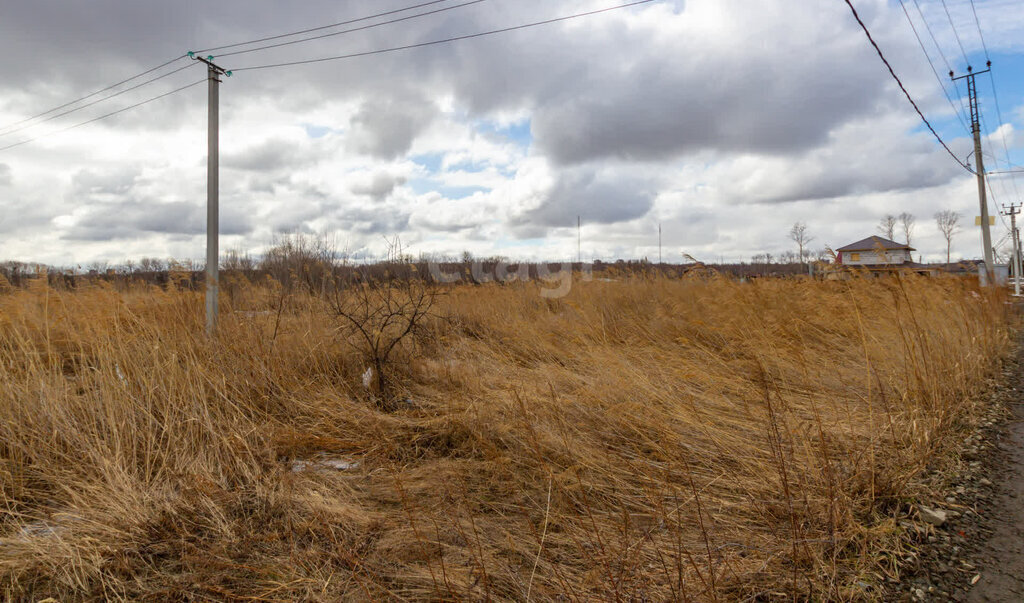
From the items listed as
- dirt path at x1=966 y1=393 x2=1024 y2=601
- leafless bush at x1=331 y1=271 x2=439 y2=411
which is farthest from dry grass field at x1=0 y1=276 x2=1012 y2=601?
dirt path at x1=966 y1=393 x2=1024 y2=601

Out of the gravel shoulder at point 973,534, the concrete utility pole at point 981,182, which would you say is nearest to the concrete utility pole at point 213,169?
the gravel shoulder at point 973,534

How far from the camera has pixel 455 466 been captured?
2.58 meters

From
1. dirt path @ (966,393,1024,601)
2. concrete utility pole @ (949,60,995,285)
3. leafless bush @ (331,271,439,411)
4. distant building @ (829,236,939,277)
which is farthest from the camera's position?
concrete utility pole @ (949,60,995,285)

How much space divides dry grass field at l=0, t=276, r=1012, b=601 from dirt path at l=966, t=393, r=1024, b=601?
0.22m

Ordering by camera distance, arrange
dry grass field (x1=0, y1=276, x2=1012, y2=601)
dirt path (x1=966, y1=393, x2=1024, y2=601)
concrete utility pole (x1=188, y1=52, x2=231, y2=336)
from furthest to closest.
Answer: concrete utility pole (x1=188, y1=52, x2=231, y2=336) → dry grass field (x1=0, y1=276, x2=1012, y2=601) → dirt path (x1=966, y1=393, x2=1024, y2=601)

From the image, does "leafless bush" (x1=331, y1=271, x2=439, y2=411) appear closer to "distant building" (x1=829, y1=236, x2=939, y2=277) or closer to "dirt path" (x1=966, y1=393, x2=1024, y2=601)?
"dirt path" (x1=966, y1=393, x2=1024, y2=601)

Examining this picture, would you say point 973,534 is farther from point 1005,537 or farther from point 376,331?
point 376,331

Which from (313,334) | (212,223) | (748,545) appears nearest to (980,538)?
(748,545)

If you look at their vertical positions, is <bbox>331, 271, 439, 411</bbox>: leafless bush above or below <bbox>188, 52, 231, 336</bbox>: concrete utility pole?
below

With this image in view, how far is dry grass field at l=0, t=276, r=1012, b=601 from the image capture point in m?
1.65

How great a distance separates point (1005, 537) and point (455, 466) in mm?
2303

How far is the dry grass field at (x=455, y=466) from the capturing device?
165cm

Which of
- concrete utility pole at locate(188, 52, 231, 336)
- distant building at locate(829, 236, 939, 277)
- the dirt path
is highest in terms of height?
concrete utility pole at locate(188, 52, 231, 336)

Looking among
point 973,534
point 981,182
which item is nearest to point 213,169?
point 973,534
